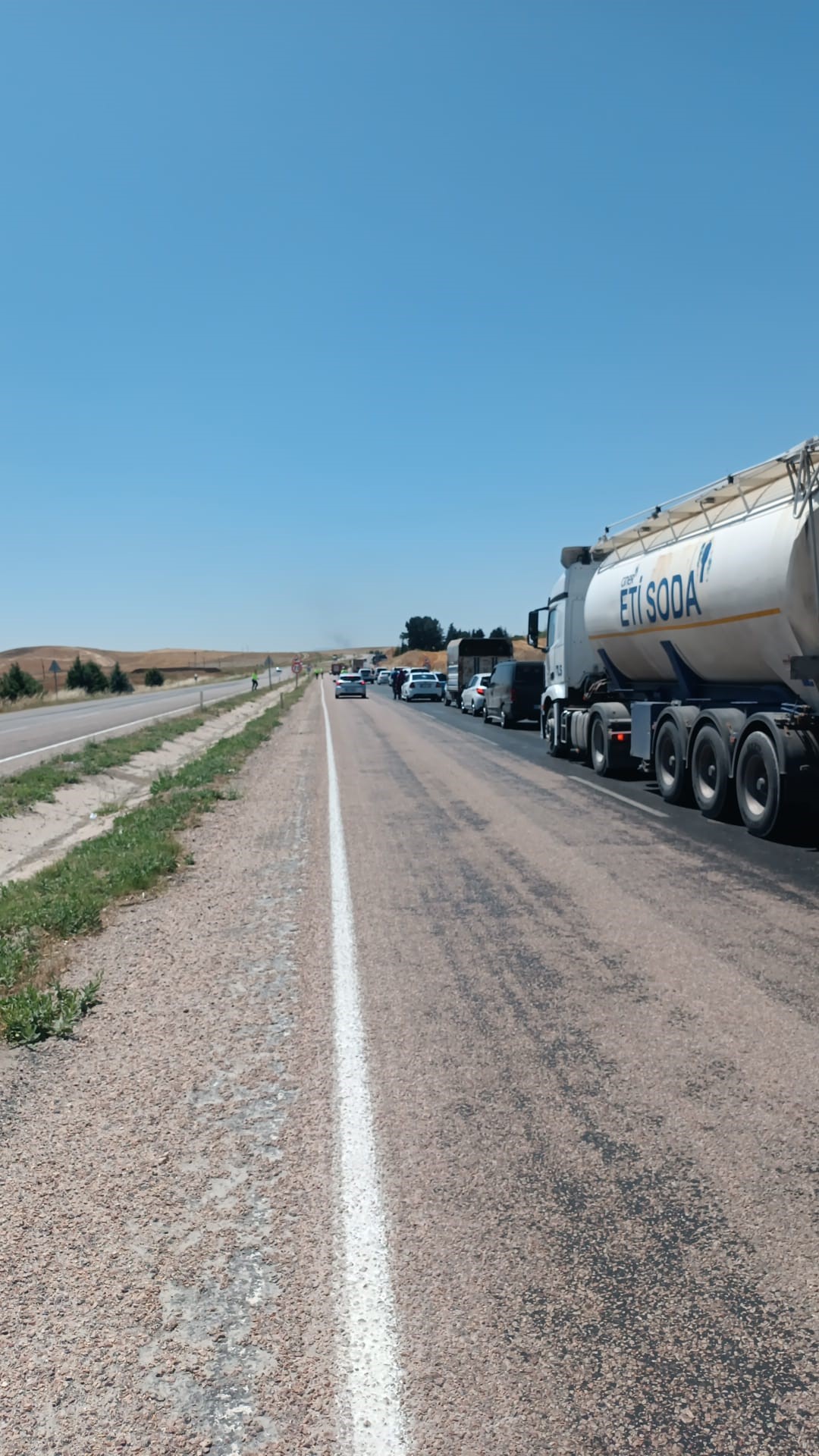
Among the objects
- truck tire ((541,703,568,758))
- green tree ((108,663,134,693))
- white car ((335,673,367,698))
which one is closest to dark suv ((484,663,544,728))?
truck tire ((541,703,568,758))

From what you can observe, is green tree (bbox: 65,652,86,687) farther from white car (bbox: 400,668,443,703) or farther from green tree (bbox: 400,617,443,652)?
green tree (bbox: 400,617,443,652)

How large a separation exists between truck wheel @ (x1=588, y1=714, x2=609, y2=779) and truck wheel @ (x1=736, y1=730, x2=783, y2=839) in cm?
490

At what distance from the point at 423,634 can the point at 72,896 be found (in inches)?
5892

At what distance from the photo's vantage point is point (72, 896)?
27.9ft

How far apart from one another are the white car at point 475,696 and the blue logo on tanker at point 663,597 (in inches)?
812

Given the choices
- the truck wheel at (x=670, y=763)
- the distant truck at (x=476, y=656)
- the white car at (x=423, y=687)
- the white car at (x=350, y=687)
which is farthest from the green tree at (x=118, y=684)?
the truck wheel at (x=670, y=763)

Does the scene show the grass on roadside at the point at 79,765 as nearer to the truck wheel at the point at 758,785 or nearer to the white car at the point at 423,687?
the truck wheel at the point at 758,785

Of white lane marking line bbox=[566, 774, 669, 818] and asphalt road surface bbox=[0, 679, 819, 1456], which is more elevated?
white lane marking line bbox=[566, 774, 669, 818]

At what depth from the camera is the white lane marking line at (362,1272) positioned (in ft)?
8.77

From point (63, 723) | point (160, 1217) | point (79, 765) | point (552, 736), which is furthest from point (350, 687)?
point (160, 1217)

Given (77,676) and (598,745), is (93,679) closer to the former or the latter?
(77,676)

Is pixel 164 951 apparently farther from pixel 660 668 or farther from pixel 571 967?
pixel 660 668

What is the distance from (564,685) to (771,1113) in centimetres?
1590

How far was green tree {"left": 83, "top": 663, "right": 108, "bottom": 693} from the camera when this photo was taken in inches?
3300
